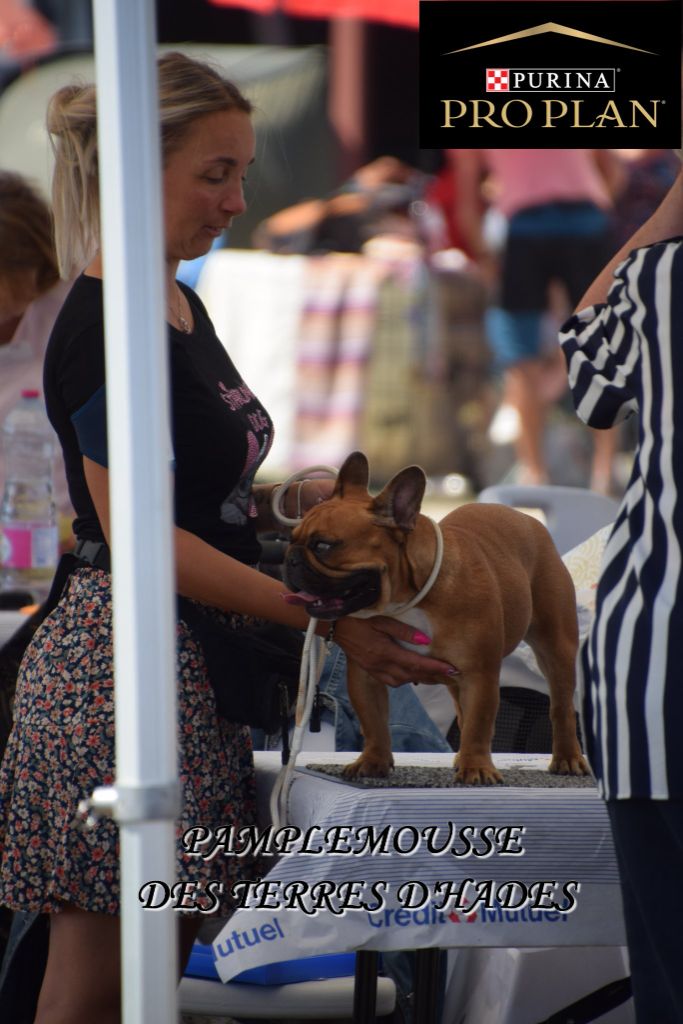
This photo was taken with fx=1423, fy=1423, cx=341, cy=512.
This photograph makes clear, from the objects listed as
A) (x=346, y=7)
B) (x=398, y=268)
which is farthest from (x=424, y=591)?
(x=398, y=268)

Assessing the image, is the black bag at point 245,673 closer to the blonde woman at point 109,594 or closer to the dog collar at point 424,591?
the blonde woman at point 109,594

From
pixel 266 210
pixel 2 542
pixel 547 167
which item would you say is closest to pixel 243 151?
pixel 2 542

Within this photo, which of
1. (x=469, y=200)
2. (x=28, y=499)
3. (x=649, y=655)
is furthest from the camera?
(x=469, y=200)

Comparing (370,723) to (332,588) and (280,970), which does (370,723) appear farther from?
(280,970)

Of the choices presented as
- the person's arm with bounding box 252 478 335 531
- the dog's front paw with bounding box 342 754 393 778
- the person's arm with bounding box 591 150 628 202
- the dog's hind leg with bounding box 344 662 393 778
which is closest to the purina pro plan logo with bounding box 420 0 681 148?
the person's arm with bounding box 252 478 335 531

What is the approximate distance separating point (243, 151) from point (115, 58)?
72 cm

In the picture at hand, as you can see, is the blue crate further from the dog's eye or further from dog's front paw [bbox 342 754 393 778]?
the dog's eye

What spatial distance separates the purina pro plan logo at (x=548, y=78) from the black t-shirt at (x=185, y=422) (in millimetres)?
461

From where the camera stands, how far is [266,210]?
6414 millimetres

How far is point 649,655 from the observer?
57.8 inches

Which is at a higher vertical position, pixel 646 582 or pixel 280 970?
pixel 646 582

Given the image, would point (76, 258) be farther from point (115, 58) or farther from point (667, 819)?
point (667, 819)

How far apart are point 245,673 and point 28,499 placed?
1995 millimetres

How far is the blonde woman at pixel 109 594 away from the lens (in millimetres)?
1890
